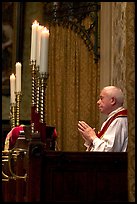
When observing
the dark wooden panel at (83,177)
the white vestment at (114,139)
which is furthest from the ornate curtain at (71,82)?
the dark wooden panel at (83,177)

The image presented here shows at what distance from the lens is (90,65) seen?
8.66 meters

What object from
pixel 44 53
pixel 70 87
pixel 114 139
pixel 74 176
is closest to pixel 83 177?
pixel 74 176

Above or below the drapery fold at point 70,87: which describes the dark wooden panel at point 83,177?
below

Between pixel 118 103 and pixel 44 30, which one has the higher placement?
pixel 44 30

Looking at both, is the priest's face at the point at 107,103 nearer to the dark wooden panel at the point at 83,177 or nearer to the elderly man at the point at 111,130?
the elderly man at the point at 111,130

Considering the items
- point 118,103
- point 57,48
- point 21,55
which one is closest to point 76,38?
point 57,48

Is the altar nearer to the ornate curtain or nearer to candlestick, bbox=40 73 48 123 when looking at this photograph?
candlestick, bbox=40 73 48 123

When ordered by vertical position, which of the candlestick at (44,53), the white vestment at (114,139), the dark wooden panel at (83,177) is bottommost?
the dark wooden panel at (83,177)

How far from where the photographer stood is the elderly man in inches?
175

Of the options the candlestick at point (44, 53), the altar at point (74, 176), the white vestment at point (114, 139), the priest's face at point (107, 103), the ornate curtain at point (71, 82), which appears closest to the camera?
the altar at point (74, 176)

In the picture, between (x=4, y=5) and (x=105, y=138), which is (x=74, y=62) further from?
(x=105, y=138)

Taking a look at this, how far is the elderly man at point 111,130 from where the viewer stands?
14.6 feet

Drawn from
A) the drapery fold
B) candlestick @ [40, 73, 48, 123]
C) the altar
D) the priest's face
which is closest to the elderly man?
the priest's face

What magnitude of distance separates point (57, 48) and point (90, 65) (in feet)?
2.62
